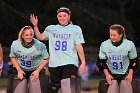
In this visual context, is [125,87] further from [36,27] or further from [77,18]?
[77,18]

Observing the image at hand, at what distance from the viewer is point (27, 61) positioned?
631cm

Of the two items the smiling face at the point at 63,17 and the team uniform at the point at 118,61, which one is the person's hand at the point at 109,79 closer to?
the team uniform at the point at 118,61

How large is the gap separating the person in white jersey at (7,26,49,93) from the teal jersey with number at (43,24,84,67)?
21 centimetres

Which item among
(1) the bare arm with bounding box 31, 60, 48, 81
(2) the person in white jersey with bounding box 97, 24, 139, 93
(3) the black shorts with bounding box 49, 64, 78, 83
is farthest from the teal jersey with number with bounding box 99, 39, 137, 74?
(1) the bare arm with bounding box 31, 60, 48, 81

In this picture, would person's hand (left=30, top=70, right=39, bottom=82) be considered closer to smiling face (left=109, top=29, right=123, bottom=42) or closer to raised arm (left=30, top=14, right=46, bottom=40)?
raised arm (left=30, top=14, right=46, bottom=40)

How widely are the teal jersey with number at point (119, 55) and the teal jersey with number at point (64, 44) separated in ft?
1.32

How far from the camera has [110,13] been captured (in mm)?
31578

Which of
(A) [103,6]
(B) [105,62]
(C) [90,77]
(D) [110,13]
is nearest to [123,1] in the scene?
(A) [103,6]

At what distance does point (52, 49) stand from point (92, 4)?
2828 cm

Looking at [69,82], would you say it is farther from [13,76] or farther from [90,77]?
[90,77]

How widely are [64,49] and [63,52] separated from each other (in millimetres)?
46

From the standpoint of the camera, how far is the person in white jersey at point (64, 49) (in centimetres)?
609

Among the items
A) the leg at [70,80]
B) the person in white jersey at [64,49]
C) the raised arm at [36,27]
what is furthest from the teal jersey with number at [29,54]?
the leg at [70,80]

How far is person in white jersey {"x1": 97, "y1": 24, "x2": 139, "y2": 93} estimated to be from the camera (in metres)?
6.14
